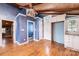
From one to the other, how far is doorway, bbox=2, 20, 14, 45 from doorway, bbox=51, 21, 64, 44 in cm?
98

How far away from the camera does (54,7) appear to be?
213cm

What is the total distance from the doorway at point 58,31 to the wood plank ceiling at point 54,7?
11.7 inches

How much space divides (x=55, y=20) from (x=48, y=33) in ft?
1.17

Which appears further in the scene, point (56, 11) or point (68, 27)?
point (68, 27)

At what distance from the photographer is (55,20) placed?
90.3 inches

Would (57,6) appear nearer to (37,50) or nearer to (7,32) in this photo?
(37,50)

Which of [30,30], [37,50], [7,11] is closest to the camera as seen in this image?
[7,11]

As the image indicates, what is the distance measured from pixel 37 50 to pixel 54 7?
1026mm

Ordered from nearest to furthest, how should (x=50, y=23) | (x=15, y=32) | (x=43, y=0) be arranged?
(x=43, y=0), (x=15, y=32), (x=50, y=23)

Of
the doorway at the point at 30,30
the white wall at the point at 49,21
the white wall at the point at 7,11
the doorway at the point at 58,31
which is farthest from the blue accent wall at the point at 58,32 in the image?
the white wall at the point at 7,11

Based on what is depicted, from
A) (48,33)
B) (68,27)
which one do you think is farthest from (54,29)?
(68,27)

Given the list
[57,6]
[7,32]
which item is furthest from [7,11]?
[57,6]

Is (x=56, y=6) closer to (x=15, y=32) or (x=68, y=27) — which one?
(x=68, y=27)

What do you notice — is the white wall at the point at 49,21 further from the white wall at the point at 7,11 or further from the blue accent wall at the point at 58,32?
the white wall at the point at 7,11
